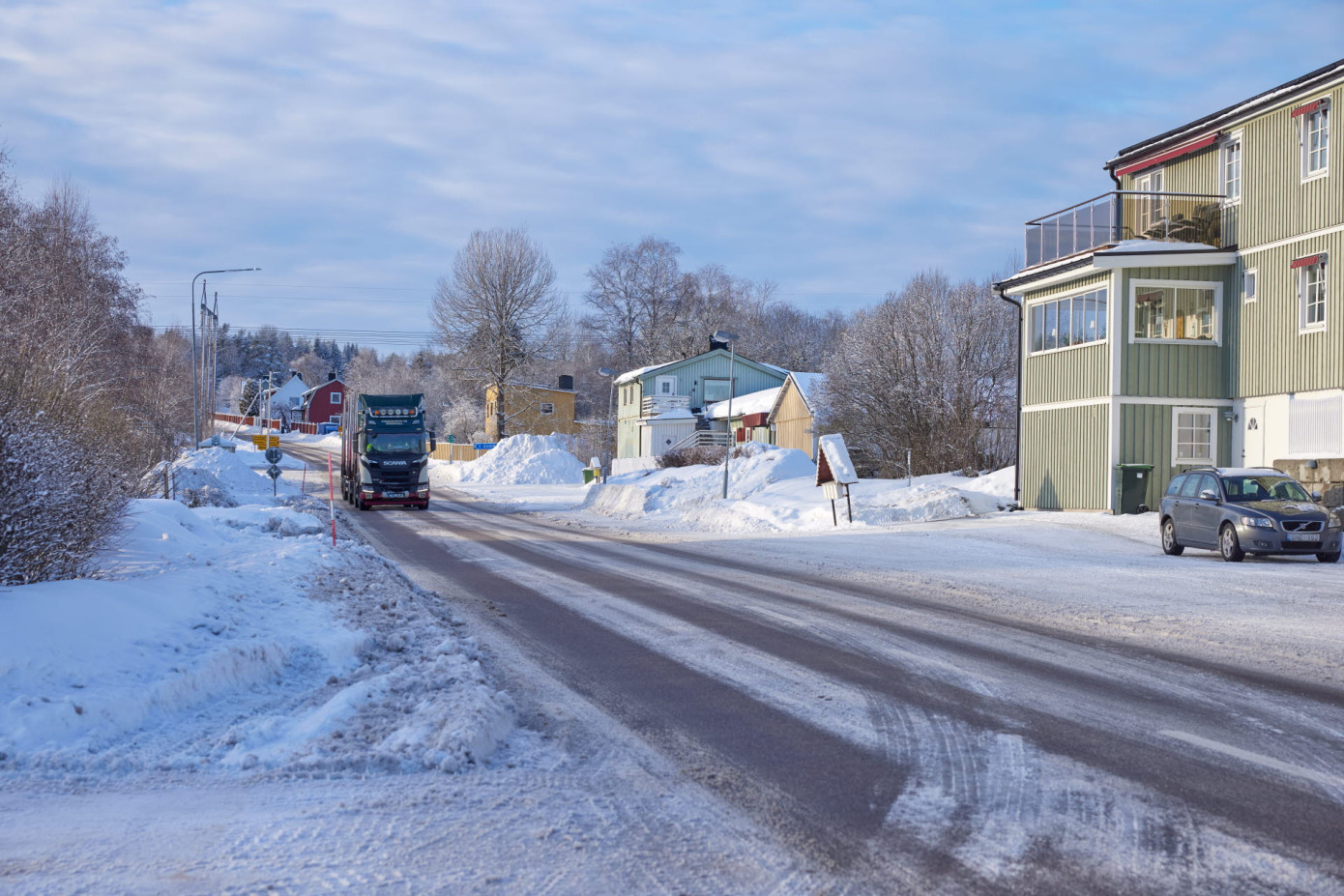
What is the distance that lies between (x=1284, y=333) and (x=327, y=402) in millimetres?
123740

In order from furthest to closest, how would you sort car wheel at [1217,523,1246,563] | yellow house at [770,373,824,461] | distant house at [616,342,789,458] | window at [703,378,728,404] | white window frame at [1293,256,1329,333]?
window at [703,378,728,404]
distant house at [616,342,789,458]
yellow house at [770,373,824,461]
white window frame at [1293,256,1329,333]
car wheel at [1217,523,1246,563]

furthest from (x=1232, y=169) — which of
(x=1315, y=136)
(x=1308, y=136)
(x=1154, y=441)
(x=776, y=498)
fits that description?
(x=776, y=498)

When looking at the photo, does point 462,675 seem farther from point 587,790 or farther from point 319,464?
point 319,464

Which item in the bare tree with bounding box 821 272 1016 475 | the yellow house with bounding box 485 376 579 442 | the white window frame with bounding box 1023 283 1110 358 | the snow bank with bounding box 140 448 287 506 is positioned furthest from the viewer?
the yellow house with bounding box 485 376 579 442

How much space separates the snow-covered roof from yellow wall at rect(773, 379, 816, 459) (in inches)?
94.5

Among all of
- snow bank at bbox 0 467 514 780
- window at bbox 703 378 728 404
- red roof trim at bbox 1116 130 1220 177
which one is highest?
red roof trim at bbox 1116 130 1220 177

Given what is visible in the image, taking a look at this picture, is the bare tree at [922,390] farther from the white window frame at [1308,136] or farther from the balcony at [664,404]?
the balcony at [664,404]

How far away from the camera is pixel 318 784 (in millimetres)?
5094

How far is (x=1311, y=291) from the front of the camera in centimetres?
2361

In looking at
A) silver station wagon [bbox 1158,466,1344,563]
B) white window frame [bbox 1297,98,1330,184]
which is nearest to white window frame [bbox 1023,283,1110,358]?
white window frame [bbox 1297,98,1330,184]

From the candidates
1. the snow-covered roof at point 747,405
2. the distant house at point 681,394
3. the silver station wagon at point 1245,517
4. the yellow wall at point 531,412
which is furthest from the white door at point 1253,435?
the yellow wall at point 531,412

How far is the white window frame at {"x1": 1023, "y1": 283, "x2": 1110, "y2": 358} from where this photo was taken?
26.0m

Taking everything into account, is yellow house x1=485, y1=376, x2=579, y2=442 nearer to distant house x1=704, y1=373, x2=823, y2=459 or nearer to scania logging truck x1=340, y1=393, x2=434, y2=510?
distant house x1=704, y1=373, x2=823, y2=459

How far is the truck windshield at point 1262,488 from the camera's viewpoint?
1734 cm
